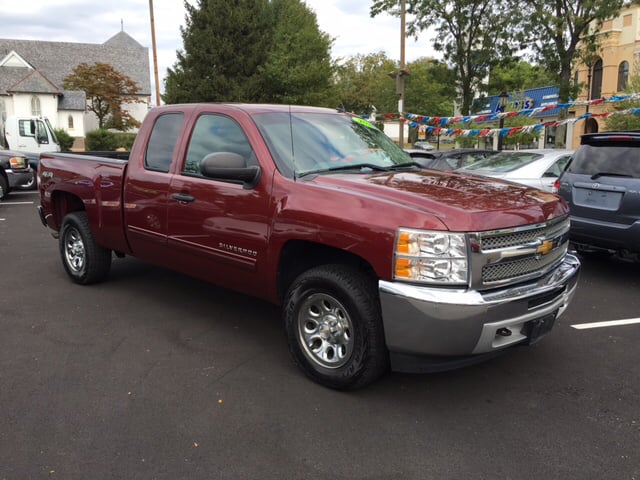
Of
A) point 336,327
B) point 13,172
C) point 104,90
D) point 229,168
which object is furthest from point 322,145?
point 104,90

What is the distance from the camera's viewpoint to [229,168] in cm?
384

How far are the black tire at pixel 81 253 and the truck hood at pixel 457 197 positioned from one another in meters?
3.19

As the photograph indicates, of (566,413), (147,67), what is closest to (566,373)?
(566,413)

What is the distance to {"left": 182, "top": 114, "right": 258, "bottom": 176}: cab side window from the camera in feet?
14.0

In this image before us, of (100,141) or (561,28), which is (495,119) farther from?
(100,141)

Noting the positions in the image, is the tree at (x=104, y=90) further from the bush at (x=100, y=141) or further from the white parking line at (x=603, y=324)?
the white parking line at (x=603, y=324)

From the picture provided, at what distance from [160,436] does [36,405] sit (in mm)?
940

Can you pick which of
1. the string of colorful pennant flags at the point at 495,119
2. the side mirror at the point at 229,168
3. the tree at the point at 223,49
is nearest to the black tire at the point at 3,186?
the string of colorful pennant flags at the point at 495,119

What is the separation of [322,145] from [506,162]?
5.60 meters

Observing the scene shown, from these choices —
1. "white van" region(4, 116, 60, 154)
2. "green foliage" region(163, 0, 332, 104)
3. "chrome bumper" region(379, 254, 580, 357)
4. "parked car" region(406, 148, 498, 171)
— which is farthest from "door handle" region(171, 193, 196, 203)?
"green foliage" region(163, 0, 332, 104)

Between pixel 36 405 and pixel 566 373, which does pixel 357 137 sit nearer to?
pixel 566 373

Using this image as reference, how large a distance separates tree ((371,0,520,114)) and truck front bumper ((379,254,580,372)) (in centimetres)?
1583

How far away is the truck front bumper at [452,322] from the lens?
308 centimetres

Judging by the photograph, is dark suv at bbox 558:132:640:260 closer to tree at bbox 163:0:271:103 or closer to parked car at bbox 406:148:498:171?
parked car at bbox 406:148:498:171
